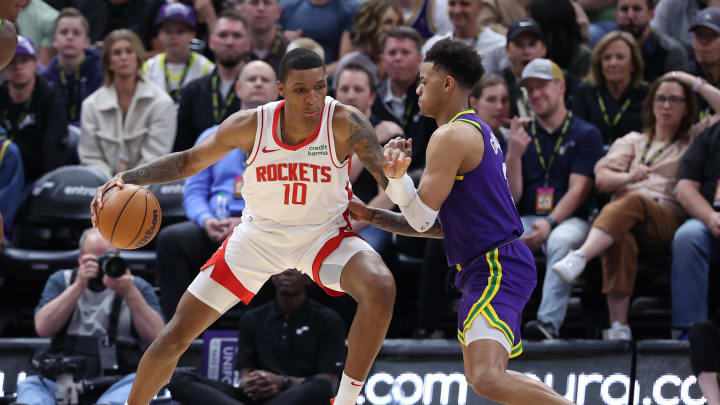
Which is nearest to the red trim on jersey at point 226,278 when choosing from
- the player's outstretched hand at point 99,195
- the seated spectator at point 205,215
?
the player's outstretched hand at point 99,195

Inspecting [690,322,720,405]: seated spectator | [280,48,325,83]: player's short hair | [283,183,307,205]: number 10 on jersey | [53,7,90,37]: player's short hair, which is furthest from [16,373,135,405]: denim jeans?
[53,7,90,37]: player's short hair

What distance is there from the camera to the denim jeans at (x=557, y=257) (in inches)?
288

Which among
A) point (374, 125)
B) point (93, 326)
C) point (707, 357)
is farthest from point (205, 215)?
point (707, 357)

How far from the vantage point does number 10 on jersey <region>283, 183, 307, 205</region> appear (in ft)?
18.1

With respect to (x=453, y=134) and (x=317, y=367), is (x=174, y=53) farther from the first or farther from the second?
(x=453, y=134)

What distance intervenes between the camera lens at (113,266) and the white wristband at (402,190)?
113 inches

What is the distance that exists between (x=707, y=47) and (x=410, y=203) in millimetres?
4108

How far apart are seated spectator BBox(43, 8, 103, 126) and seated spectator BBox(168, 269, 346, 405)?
336 cm

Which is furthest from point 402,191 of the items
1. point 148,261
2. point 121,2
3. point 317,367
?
point 121,2

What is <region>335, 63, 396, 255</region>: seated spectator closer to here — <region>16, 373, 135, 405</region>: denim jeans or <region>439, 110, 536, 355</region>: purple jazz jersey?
<region>16, 373, 135, 405</region>: denim jeans

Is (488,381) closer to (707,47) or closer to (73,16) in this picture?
(707,47)

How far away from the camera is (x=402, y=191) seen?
16.3 feet

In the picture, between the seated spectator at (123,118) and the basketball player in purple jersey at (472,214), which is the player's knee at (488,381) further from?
the seated spectator at (123,118)

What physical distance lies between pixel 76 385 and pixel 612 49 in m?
4.79
